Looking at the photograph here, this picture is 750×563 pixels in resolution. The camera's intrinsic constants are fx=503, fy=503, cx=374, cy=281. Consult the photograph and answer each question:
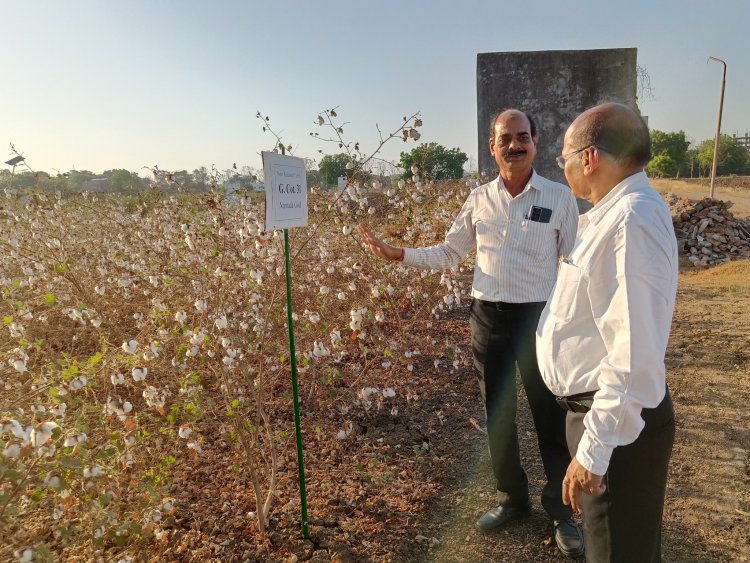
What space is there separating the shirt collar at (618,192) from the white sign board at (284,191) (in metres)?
1.27

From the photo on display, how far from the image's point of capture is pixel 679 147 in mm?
38906

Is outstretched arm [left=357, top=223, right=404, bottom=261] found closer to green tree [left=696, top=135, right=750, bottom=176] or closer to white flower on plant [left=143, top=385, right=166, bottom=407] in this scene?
→ white flower on plant [left=143, top=385, right=166, bottom=407]

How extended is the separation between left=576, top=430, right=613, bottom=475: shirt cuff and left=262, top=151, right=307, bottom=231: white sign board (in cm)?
143

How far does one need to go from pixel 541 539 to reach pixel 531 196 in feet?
5.57

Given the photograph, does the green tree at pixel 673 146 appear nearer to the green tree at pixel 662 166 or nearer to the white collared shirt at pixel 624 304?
the green tree at pixel 662 166

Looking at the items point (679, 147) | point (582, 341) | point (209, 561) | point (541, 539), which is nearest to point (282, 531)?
point (209, 561)

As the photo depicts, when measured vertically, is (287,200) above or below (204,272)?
above

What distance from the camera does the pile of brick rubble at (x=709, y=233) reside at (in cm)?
941

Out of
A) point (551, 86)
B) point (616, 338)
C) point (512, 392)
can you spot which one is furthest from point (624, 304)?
point (551, 86)

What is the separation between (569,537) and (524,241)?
1.43 metres

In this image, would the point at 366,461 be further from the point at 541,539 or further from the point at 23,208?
the point at 23,208

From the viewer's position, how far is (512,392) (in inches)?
98.3

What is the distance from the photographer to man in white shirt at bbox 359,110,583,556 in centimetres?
232

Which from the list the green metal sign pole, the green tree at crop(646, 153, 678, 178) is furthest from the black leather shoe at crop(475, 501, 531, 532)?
the green tree at crop(646, 153, 678, 178)
